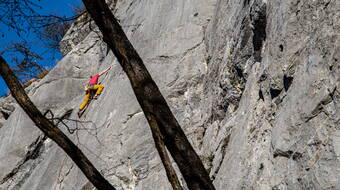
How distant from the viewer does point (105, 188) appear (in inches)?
184

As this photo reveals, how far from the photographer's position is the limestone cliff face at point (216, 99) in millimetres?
5059

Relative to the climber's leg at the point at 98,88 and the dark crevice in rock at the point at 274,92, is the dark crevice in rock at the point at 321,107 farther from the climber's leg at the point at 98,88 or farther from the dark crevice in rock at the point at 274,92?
the climber's leg at the point at 98,88

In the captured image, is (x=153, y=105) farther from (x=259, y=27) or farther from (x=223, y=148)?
(x=259, y=27)

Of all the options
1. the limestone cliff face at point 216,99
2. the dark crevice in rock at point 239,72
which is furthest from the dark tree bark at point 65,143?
the dark crevice in rock at point 239,72

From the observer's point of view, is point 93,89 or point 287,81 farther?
point 93,89

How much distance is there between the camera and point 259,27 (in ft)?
24.2

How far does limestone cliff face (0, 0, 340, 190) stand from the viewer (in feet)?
16.6

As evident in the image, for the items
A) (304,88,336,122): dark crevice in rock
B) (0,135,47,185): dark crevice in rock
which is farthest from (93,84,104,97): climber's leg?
(304,88,336,122): dark crevice in rock

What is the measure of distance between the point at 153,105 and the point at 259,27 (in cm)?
314

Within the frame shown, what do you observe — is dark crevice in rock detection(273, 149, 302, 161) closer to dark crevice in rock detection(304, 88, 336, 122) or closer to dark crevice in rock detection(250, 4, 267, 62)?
dark crevice in rock detection(304, 88, 336, 122)

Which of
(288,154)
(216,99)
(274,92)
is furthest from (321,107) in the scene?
(216,99)

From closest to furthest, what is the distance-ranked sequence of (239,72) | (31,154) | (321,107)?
(321,107) → (239,72) → (31,154)

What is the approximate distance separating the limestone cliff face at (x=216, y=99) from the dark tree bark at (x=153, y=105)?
2.61 ft

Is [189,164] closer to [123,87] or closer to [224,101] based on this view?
[224,101]
